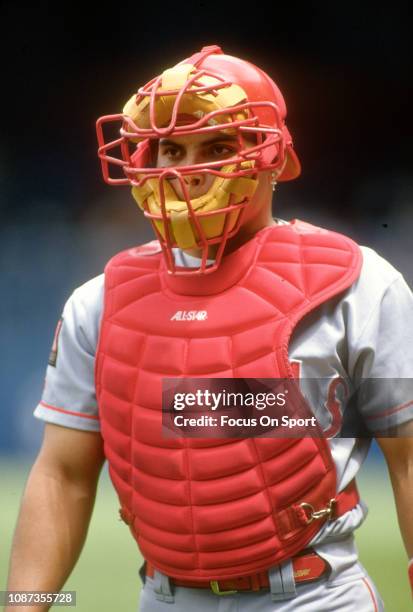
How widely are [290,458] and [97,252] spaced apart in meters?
1.16

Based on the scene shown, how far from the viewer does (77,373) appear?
5.41 ft

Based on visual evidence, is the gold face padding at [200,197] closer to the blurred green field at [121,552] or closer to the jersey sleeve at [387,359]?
the jersey sleeve at [387,359]

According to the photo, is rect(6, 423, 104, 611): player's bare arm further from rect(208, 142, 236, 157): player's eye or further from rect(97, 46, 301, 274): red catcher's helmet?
rect(208, 142, 236, 157): player's eye

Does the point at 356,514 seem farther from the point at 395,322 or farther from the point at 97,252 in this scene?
the point at 97,252

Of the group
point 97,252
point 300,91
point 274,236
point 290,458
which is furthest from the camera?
point 97,252

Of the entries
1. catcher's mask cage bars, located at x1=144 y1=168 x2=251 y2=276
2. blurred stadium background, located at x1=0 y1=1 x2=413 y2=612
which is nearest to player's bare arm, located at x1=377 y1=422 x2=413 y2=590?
catcher's mask cage bars, located at x1=144 y1=168 x2=251 y2=276

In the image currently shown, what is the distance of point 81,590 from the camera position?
2.29 meters

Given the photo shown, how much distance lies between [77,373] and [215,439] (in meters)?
0.30

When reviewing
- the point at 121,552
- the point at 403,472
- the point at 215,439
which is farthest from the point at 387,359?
the point at 121,552

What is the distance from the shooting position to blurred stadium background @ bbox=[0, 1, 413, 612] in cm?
216

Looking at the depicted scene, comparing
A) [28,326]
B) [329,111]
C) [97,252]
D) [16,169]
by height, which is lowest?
[28,326]

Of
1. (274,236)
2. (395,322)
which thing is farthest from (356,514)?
(274,236)

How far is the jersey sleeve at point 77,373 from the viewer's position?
5.39ft

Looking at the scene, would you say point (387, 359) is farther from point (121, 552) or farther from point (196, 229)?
point (121, 552)
